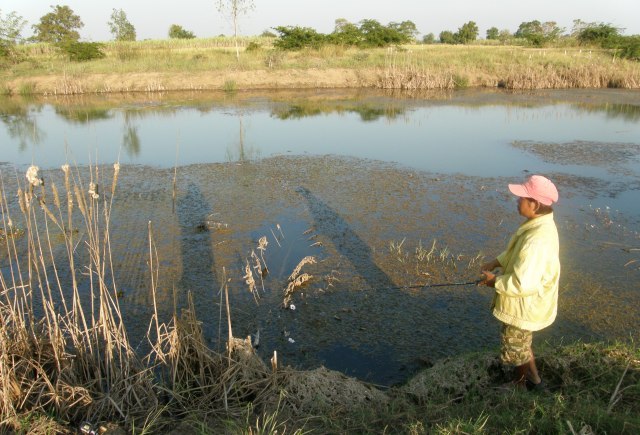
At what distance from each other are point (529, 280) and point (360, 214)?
3.96 m

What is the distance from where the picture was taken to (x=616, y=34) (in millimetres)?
27891

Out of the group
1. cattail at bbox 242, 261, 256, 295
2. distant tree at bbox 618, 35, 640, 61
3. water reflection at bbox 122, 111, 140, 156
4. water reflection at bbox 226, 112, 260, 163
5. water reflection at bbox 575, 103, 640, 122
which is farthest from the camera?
distant tree at bbox 618, 35, 640, 61

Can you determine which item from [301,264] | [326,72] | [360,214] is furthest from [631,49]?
[301,264]

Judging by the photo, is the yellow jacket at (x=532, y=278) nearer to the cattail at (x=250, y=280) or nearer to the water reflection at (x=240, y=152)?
the cattail at (x=250, y=280)

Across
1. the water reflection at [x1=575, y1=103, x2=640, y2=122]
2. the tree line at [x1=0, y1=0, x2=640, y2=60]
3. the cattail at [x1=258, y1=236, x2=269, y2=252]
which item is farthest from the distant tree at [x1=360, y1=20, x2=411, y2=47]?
the cattail at [x1=258, y1=236, x2=269, y2=252]

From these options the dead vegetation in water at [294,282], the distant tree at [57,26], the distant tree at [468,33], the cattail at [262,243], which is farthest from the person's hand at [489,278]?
the distant tree at [468,33]

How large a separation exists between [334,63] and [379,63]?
7.18 feet

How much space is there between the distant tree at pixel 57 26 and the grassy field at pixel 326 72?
12.2 metres

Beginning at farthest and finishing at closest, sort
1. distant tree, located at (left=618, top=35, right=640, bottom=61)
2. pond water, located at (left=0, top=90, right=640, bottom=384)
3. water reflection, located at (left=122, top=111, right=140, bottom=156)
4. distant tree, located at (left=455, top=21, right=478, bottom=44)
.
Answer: distant tree, located at (left=455, top=21, right=478, bottom=44)
distant tree, located at (left=618, top=35, right=640, bottom=61)
water reflection, located at (left=122, top=111, right=140, bottom=156)
pond water, located at (left=0, top=90, right=640, bottom=384)

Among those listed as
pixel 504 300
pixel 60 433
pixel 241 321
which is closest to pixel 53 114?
pixel 241 321

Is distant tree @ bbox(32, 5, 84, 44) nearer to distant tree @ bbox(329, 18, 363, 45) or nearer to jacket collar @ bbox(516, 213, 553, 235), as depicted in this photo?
distant tree @ bbox(329, 18, 363, 45)

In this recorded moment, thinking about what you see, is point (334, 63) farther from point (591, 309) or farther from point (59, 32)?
point (59, 32)

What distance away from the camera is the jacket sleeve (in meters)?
2.62

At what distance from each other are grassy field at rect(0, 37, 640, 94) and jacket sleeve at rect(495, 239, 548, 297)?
18.1 m
